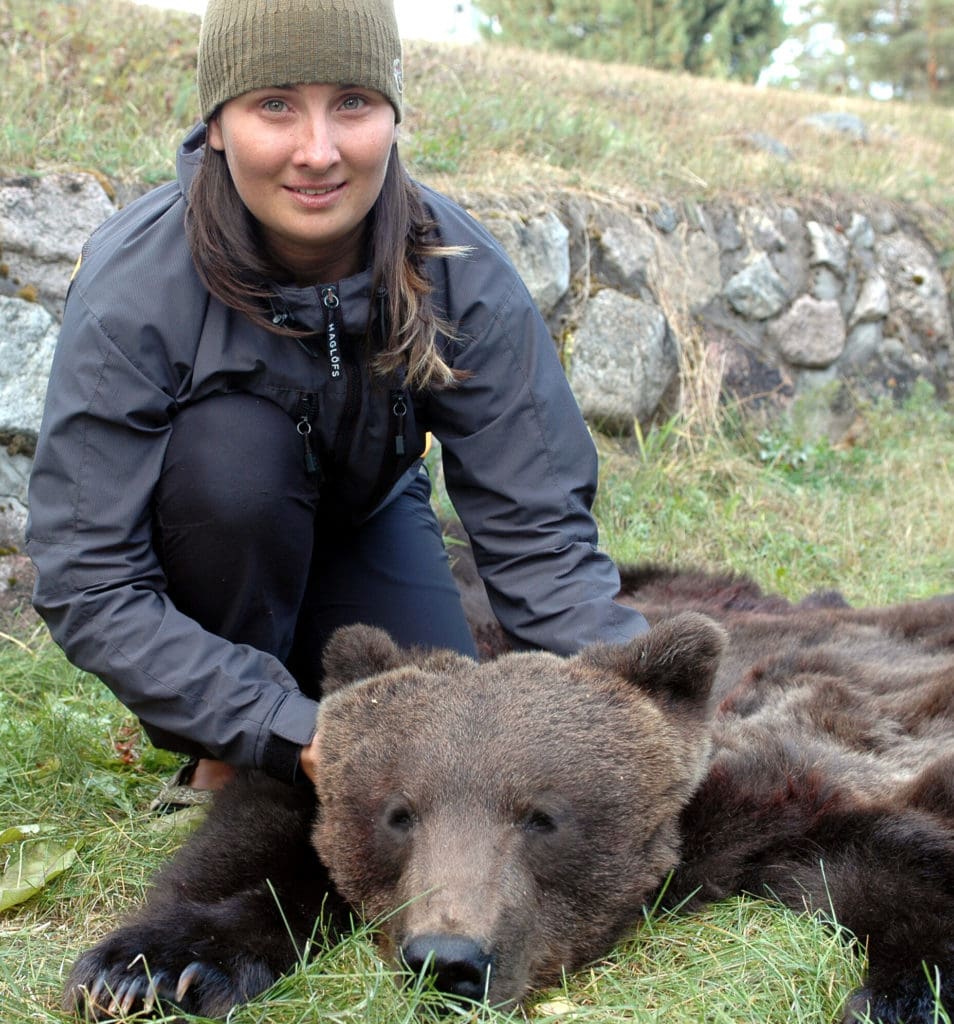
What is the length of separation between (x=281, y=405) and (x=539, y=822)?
1272 mm

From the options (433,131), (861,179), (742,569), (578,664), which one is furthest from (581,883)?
(861,179)

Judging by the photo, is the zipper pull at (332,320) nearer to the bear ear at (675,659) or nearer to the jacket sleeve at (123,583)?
the jacket sleeve at (123,583)

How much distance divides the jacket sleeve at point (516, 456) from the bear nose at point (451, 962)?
3.09 ft

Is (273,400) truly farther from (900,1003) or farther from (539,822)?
(900,1003)

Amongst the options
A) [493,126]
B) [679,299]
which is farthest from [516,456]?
[493,126]

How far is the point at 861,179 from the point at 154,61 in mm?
4656

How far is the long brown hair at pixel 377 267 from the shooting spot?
2.83m

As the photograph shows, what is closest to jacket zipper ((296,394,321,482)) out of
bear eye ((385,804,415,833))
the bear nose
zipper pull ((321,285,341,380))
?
zipper pull ((321,285,341,380))

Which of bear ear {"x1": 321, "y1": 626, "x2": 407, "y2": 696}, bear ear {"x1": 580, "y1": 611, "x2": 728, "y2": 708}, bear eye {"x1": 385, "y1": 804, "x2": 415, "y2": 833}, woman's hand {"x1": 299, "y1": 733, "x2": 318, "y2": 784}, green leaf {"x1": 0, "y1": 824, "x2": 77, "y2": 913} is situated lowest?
green leaf {"x1": 0, "y1": 824, "x2": 77, "y2": 913}

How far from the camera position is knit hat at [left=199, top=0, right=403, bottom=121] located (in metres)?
2.61

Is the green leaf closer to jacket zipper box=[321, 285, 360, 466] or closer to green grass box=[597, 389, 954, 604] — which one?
jacket zipper box=[321, 285, 360, 466]

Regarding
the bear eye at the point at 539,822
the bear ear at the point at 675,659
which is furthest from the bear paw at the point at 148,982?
the bear ear at the point at 675,659

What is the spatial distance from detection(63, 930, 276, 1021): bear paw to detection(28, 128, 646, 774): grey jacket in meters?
0.48

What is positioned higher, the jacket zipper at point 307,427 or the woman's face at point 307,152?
the woman's face at point 307,152
